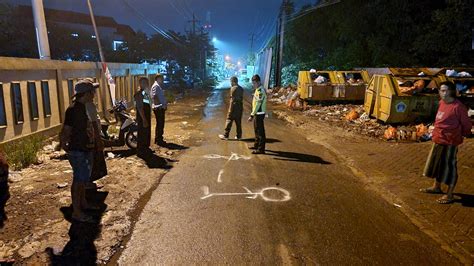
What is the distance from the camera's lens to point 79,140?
4340mm

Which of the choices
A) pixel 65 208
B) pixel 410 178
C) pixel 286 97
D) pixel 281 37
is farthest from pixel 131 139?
pixel 281 37

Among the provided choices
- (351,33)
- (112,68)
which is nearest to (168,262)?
(112,68)

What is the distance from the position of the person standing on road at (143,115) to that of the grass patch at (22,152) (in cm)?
211

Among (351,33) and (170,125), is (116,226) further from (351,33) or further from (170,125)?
(351,33)

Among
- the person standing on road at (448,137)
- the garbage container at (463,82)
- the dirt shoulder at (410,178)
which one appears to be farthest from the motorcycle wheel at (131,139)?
the garbage container at (463,82)

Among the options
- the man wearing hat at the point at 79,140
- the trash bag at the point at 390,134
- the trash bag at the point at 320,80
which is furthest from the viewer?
the trash bag at the point at 320,80

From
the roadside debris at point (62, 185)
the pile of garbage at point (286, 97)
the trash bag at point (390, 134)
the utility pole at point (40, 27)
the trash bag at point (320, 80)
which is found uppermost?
the utility pole at point (40, 27)

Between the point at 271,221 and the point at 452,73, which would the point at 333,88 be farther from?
the point at 271,221

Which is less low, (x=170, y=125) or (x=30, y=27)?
(x=30, y=27)

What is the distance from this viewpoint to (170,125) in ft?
40.2

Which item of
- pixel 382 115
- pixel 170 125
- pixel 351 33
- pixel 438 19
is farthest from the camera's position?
pixel 351 33

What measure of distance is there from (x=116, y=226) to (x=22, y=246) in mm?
1022

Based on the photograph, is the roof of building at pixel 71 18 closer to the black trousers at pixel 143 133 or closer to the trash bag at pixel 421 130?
the black trousers at pixel 143 133

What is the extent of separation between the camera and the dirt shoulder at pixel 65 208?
3758mm
